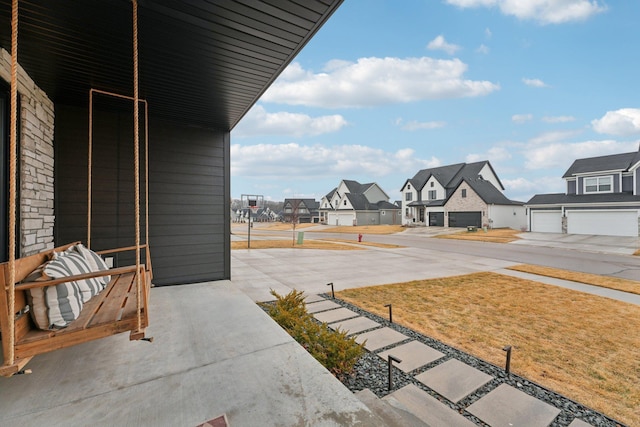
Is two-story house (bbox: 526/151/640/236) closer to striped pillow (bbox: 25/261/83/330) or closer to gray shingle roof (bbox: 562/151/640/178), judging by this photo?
gray shingle roof (bbox: 562/151/640/178)

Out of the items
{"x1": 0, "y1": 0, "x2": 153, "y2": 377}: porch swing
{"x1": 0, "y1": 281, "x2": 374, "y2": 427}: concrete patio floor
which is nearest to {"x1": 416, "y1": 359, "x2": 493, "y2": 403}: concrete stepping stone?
{"x1": 0, "y1": 281, "x2": 374, "y2": 427}: concrete patio floor

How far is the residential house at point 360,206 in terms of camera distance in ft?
124

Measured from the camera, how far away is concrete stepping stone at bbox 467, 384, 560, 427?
2109mm

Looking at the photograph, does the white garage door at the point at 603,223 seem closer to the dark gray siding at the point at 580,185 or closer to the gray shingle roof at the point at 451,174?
the dark gray siding at the point at 580,185

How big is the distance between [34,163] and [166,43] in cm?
263

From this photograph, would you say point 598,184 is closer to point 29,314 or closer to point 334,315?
point 334,315

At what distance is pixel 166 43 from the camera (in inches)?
112

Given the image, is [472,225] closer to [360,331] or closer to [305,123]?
[305,123]

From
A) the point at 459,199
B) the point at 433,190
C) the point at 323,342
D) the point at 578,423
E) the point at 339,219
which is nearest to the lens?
the point at 578,423

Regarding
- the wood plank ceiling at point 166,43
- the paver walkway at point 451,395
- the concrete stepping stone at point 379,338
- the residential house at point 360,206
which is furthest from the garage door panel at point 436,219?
the wood plank ceiling at point 166,43

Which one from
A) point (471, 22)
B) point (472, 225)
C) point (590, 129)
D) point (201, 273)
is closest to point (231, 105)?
point (201, 273)

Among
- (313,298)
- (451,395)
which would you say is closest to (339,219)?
(313,298)

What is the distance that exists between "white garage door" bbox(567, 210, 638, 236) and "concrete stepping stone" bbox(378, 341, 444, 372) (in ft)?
77.6

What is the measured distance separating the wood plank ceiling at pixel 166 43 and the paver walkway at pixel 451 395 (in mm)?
3590
